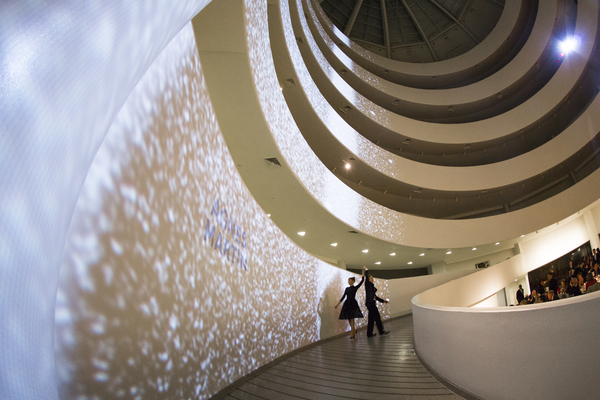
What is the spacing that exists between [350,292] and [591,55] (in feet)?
46.9

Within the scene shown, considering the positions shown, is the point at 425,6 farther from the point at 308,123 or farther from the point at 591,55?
the point at 308,123

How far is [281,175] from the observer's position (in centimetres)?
667

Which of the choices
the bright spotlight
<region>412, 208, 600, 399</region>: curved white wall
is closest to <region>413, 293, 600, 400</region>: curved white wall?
<region>412, 208, 600, 399</region>: curved white wall

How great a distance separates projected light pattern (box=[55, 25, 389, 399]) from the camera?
1372 mm

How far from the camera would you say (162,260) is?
1.94 m

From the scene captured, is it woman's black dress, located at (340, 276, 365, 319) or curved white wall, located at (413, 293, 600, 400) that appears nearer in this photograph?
curved white wall, located at (413, 293, 600, 400)

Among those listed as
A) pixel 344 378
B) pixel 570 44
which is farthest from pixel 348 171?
pixel 570 44

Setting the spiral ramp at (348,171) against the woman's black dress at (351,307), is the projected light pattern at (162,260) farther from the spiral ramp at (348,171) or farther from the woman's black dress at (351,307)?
the woman's black dress at (351,307)

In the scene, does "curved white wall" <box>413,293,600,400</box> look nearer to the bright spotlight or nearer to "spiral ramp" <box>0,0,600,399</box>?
"spiral ramp" <box>0,0,600,399</box>

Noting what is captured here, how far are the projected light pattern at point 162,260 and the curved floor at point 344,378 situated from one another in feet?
0.76

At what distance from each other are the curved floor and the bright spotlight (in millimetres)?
15105

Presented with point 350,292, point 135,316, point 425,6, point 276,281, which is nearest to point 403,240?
point 350,292

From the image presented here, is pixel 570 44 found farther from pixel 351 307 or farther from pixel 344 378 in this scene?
pixel 344 378

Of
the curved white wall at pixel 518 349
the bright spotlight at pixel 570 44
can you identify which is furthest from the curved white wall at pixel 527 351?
the bright spotlight at pixel 570 44
